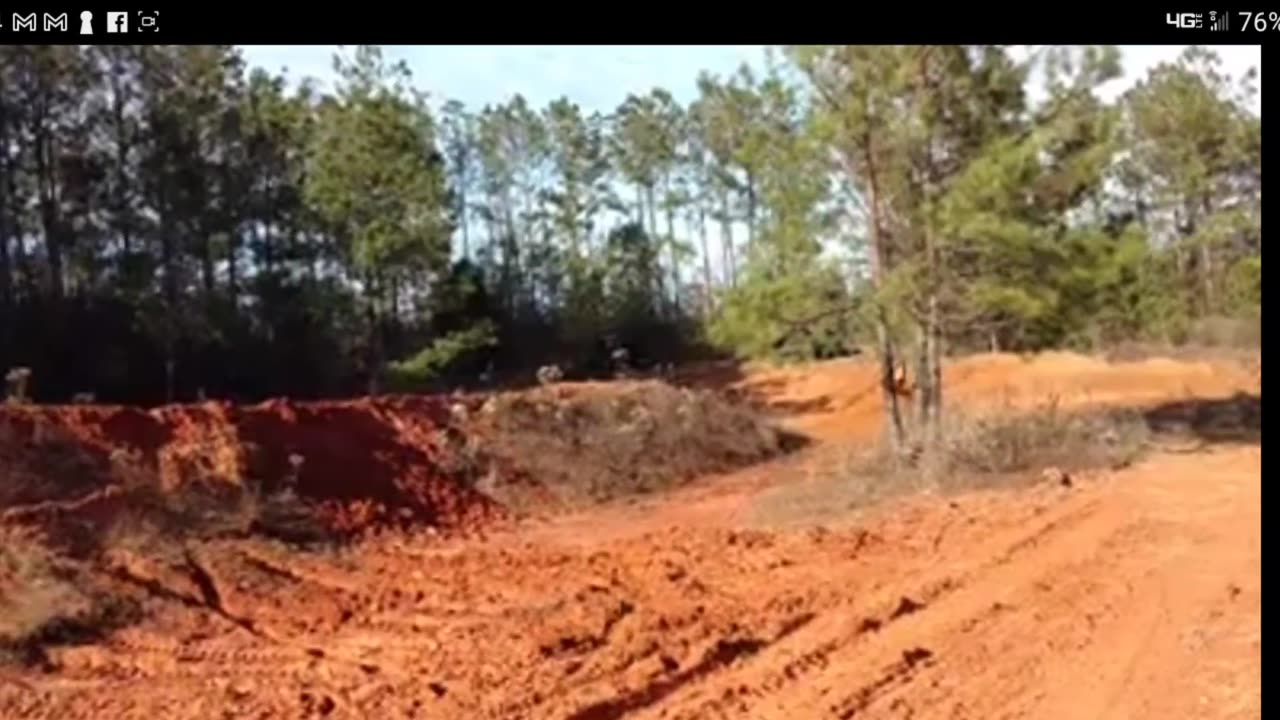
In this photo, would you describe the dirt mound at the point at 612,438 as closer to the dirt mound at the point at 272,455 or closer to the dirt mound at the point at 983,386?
the dirt mound at the point at 272,455

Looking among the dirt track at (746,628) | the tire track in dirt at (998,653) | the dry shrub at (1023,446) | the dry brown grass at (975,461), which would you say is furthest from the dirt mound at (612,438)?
the tire track in dirt at (998,653)

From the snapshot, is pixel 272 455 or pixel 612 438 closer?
pixel 272 455

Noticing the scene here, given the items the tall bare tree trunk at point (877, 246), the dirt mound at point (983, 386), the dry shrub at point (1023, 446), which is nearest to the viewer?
the dry shrub at point (1023, 446)

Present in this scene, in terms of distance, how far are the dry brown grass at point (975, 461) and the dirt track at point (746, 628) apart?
60.0 inches

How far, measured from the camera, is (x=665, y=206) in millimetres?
28344

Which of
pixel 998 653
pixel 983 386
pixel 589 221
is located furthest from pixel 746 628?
pixel 589 221

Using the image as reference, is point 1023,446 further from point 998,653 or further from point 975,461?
point 998,653

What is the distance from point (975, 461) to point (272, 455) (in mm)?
6196

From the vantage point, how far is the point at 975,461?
39.7 feet

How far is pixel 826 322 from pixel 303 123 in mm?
10679

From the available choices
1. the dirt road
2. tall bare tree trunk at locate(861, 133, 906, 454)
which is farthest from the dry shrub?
the dirt road

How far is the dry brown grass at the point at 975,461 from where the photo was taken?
1163 centimetres
